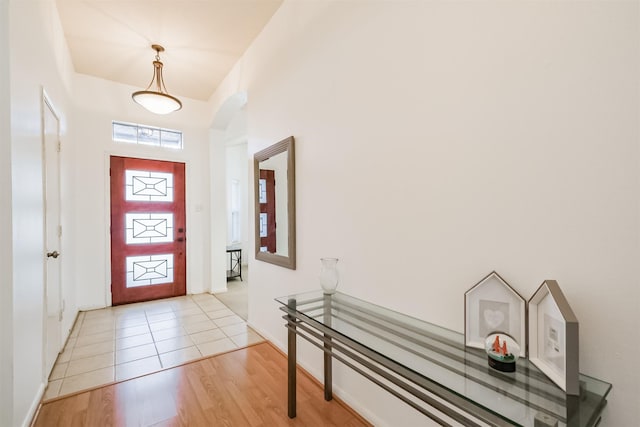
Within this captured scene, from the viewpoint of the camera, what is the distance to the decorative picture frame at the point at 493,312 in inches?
41.7

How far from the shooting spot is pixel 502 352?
1016 mm

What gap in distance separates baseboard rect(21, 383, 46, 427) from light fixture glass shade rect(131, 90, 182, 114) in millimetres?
2700

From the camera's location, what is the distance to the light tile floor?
7.59 ft

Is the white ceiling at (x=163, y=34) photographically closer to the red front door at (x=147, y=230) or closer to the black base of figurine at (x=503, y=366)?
the red front door at (x=147, y=230)

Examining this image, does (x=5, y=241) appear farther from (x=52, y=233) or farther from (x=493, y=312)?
(x=493, y=312)

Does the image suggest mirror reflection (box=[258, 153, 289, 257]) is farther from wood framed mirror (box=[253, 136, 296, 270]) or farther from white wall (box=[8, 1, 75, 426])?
white wall (box=[8, 1, 75, 426])

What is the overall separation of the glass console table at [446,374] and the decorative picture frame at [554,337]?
0.04 metres

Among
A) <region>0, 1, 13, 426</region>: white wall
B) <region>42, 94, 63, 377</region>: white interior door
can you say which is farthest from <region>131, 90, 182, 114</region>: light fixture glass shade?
<region>0, 1, 13, 426</region>: white wall

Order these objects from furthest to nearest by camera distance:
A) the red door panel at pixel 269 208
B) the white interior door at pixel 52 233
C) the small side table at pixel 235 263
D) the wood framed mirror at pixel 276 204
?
the small side table at pixel 235 263
the red door panel at pixel 269 208
the wood framed mirror at pixel 276 204
the white interior door at pixel 52 233

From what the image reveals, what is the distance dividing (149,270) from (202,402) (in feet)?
9.97

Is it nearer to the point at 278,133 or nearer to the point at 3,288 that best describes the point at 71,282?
the point at 3,288

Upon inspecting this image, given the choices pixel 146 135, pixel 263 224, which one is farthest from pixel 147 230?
pixel 263 224

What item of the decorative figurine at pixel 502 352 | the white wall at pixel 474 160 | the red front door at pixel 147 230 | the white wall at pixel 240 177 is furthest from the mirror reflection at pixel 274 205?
the white wall at pixel 240 177

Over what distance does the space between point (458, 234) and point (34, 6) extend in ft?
10.1
